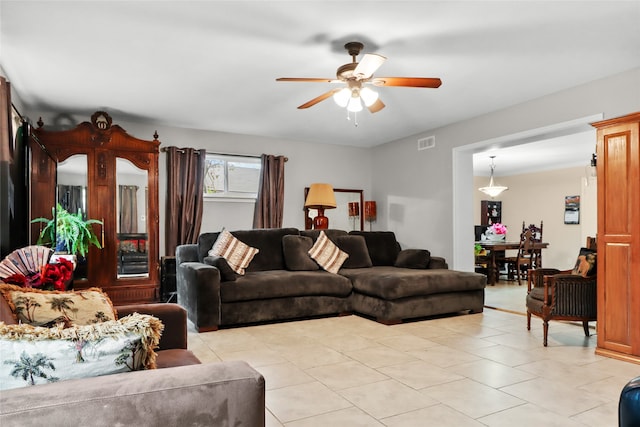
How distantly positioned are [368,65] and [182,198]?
3.74 metres

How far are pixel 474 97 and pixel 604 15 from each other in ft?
6.01

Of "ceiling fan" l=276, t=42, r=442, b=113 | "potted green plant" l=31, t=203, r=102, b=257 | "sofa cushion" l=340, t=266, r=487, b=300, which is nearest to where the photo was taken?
"ceiling fan" l=276, t=42, r=442, b=113

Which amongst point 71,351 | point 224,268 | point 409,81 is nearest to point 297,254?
point 224,268

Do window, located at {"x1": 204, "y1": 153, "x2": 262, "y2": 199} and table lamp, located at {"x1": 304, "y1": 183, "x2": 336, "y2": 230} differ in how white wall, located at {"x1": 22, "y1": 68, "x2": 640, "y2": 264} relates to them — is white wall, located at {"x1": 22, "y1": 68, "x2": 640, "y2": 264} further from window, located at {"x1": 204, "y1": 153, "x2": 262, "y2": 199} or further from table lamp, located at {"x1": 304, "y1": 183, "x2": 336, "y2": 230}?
table lamp, located at {"x1": 304, "y1": 183, "x2": 336, "y2": 230}

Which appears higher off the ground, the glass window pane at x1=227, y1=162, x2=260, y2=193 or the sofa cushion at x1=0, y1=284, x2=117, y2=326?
the glass window pane at x1=227, y1=162, x2=260, y2=193

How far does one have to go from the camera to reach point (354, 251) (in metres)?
5.69

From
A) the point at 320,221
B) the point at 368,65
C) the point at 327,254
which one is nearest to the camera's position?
→ the point at 368,65

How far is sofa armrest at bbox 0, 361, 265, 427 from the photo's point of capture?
98 centimetres

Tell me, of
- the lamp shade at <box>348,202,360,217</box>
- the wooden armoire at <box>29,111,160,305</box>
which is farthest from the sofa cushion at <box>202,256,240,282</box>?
the lamp shade at <box>348,202,360,217</box>

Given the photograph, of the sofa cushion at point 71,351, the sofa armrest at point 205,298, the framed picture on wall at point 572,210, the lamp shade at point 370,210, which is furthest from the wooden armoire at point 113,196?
the framed picture on wall at point 572,210

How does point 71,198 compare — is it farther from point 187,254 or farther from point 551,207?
point 551,207

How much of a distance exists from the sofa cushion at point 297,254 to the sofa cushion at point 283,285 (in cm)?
16

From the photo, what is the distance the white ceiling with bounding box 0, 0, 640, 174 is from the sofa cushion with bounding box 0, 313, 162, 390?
7.46 ft

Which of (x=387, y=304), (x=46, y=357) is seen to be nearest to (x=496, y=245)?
(x=387, y=304)
